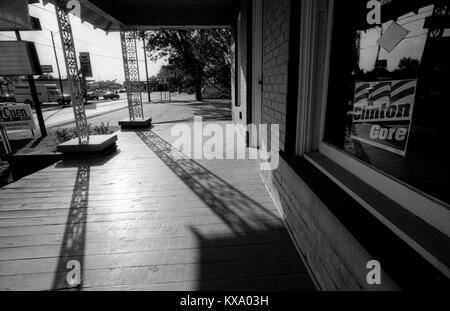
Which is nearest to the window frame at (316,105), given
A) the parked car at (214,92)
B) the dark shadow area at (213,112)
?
the dark shadow area at (213,112)

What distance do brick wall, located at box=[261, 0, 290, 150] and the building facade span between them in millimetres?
35

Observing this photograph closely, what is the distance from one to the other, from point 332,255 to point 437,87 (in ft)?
3.06

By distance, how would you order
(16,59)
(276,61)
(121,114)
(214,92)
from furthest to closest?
(214,92) → (121,114) → (16,59) → (276,61)

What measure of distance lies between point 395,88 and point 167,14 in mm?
7313

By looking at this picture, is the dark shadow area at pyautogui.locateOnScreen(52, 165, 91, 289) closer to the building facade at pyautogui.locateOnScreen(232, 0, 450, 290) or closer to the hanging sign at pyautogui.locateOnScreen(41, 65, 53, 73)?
the building facade at pyautogui.locateOnScreen(232, 0, 450, 290)

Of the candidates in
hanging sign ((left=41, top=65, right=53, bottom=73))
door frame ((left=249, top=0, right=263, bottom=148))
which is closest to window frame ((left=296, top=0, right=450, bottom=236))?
door frame ((left=249, top=0, right=263, bottom=148))

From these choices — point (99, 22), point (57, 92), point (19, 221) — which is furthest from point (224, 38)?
point (57, 92)

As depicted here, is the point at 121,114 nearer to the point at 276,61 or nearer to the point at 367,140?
the point at 276,61

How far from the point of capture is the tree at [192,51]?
1399cm

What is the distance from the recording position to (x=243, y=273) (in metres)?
1.65

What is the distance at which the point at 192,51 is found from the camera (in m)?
Answer: 18.5

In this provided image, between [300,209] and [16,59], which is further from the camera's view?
[16,59]

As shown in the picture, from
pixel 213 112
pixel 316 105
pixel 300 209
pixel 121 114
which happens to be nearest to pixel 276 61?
pixel 316 105

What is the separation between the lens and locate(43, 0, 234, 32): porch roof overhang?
643cm
